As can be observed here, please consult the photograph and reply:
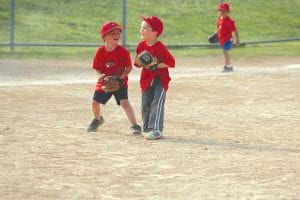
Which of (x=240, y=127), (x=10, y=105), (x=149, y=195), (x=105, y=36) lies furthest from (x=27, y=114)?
(x=149, y=195)

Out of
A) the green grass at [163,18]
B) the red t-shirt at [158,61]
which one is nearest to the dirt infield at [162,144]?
the red t-shirt at [158,61]

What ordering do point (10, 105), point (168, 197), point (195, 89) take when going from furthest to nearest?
point (195, 89), point (10, 105), point (168, 197)

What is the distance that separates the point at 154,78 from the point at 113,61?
0.53m

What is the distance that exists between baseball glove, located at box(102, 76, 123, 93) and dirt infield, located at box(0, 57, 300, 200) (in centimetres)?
51

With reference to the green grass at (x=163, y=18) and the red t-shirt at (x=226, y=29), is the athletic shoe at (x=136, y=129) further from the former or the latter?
the green grass at (x=163, y=18)

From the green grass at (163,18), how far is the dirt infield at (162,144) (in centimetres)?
817

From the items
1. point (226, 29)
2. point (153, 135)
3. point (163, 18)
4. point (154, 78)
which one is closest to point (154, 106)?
point (154, 78)

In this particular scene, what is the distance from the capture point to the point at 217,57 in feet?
63.6

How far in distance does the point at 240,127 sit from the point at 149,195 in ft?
12.0

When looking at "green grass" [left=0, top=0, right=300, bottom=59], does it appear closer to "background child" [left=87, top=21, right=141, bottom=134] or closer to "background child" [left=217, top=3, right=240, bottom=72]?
"background child" [left=217, top=3, right=240, bottom=72]

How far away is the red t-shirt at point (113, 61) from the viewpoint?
8.95 metres

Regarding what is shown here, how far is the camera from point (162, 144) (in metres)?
8.15

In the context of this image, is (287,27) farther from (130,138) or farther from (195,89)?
(130,138)

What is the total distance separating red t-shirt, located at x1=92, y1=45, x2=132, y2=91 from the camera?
8953 millimetres
